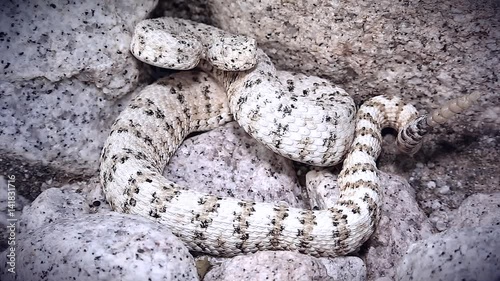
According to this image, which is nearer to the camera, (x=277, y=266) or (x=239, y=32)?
(x=277, y=266)

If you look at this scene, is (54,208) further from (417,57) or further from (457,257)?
(417,57)

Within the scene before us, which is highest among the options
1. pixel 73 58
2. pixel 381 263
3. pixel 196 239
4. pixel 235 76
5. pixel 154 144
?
pixel 73 58

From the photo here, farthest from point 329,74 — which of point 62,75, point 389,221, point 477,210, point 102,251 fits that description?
point 102,251

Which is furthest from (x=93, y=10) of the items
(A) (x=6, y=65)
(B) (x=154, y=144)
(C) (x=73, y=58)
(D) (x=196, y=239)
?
(D) (x=196, y=239)

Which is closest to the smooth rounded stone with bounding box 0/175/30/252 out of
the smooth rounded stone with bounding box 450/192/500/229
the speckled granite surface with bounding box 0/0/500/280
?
the speckled granite surface with bounding box 0/0/500/280

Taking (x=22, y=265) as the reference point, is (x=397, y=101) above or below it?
above

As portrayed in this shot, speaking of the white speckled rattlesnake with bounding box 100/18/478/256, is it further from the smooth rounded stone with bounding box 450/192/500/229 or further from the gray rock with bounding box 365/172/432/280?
the smooth rounded stone with bounding box 450/192/500/229

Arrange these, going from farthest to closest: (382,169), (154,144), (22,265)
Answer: (382,169)
(154,144)
(22,265)

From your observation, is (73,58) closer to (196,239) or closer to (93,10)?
(93,10)

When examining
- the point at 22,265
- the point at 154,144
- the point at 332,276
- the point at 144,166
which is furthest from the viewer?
the point at 154,144
